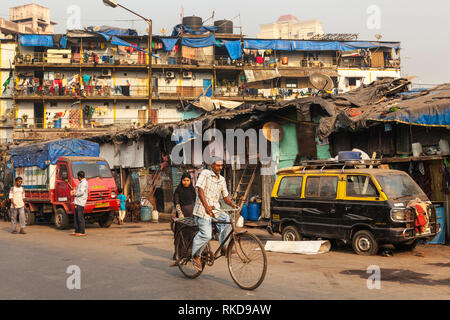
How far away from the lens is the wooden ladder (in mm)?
19031

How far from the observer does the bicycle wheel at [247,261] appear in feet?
21.9

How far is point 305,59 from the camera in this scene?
5544cm

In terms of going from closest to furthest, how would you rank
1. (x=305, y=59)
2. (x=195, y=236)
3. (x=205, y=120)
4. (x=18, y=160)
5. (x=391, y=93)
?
1. (x=195, y=236)
2. (x=391, y=93)
3. (x=205, y=120)
4. (x=18, y=160)
5. (x=305, y=59)

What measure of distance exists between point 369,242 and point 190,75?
45036 millimetres

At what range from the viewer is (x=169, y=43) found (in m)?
52.7

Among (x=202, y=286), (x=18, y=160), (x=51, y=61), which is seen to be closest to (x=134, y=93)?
(x=51, y=61)

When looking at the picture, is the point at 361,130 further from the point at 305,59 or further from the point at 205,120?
the point at 305,59

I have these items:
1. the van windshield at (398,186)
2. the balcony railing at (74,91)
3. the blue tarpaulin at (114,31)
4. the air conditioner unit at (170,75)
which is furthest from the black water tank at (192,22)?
the van windshield at (398,186)

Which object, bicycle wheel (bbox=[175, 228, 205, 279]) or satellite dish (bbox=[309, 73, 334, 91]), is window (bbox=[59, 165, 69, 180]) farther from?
bicycle wheel (bbox=[175, 228, 205, 279])

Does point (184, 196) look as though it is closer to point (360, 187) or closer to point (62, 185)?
point (360, 187)

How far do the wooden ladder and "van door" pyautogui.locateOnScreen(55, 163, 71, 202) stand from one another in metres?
6.48

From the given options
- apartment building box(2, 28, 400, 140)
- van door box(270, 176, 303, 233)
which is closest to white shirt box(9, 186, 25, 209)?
van door box(270, 176, 303, 233)

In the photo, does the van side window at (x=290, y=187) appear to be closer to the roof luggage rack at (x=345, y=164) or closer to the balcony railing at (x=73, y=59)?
the roof luggage rack at (x=345, y=164)

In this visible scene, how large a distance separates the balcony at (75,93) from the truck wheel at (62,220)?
1360 inches
